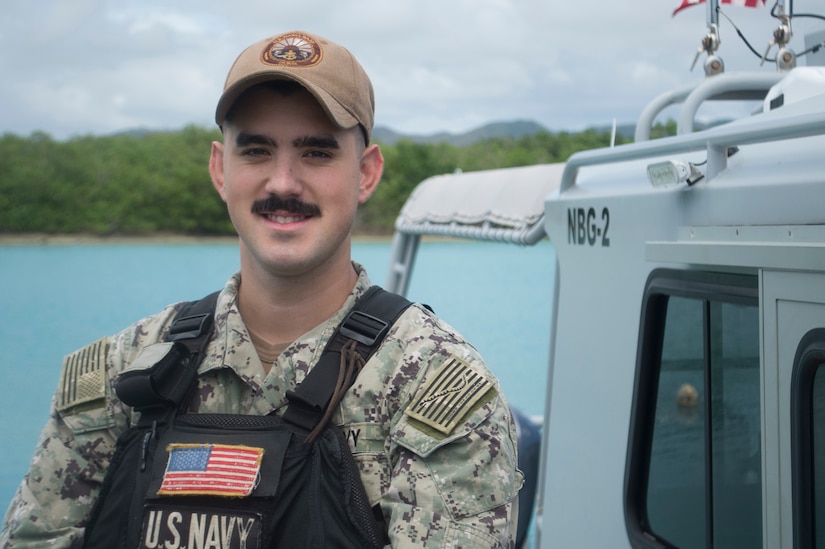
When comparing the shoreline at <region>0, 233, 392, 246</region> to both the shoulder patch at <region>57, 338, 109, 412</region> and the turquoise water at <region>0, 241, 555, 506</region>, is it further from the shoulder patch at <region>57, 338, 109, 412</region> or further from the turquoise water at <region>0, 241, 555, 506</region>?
the shoulder patch at <region>57, 338, 109, 412</region>

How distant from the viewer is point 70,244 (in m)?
28.9

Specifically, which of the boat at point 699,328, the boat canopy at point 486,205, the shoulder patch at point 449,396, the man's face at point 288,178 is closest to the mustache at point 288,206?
the man's face at point 288,178

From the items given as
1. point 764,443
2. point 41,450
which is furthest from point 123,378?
point 764,443

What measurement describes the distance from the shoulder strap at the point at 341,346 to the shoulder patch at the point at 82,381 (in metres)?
0.39

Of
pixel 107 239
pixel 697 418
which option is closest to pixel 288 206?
pixel 697 418

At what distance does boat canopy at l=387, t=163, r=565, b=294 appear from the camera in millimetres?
4137

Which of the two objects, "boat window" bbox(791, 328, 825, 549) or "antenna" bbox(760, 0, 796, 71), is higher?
"antenna" bbox(760, 0, 796, 71)

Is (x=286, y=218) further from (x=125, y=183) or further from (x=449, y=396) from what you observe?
(x=125, y=183)

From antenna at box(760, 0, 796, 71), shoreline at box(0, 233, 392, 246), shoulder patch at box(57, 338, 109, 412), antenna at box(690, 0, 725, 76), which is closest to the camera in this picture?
shoulder patch at box(57, 338, 109, 412)

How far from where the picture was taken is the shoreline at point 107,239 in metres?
28.3

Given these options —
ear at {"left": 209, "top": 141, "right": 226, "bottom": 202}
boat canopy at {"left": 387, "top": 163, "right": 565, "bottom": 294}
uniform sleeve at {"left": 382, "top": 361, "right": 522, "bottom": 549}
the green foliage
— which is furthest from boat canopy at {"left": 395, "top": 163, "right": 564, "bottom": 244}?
the green foliage

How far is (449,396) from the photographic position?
1.61 m

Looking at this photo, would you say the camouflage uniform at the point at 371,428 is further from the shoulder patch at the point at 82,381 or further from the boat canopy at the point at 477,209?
the boat canopy at the point at 477,209

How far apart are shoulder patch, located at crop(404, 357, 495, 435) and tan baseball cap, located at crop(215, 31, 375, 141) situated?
48 centimetres
